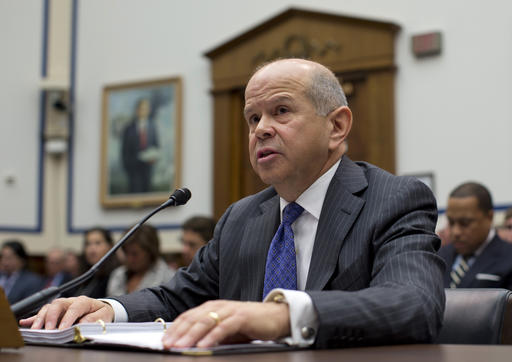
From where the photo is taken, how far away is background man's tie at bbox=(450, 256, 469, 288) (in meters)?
4.38

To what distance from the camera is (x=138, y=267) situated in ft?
18.6

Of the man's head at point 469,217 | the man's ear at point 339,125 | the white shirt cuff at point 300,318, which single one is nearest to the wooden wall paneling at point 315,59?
the man's head at point 469,217

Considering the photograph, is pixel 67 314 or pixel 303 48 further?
pixel 303 48

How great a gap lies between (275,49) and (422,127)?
1.74 metres

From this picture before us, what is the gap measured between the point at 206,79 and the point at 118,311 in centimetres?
647

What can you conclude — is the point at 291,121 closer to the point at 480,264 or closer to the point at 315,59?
the point at 480,264

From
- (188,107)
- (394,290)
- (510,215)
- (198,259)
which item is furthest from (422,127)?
(394,290)

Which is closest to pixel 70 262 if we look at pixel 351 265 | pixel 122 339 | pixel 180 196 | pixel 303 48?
pixel 303 48

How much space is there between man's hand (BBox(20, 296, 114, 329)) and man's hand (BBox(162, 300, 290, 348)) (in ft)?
1.84

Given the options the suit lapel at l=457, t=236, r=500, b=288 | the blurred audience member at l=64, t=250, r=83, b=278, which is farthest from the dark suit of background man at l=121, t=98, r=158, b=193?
the suit lapel at l=457, t=236, r=500, b=288

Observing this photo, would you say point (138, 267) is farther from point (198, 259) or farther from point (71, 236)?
point (71, 236)

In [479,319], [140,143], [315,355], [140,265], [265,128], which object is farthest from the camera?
[140,143]

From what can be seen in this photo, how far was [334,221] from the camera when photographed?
2137 millimetres

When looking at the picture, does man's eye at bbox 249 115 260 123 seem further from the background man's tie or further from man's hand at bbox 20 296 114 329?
the background man's tie
